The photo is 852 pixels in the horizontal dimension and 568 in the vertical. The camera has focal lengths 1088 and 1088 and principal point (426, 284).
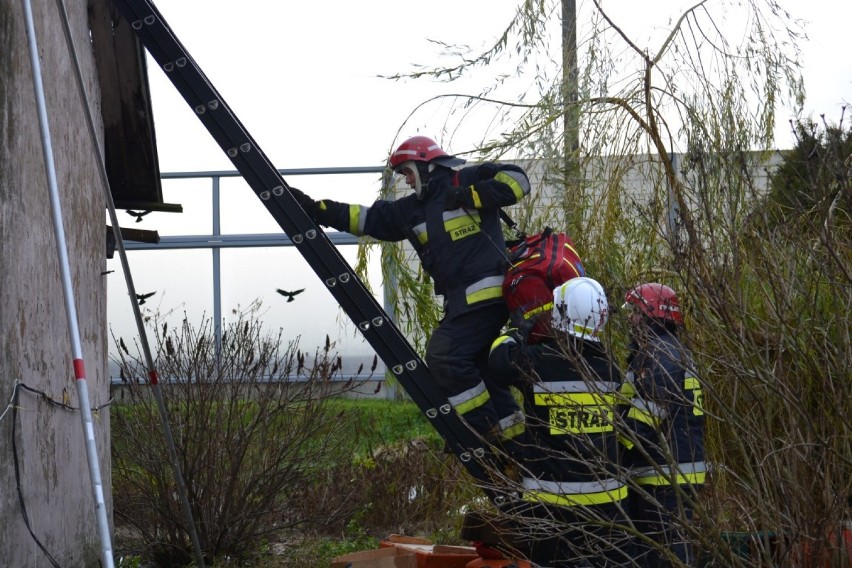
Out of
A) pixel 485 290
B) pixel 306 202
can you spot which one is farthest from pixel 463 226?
pixel 306 202

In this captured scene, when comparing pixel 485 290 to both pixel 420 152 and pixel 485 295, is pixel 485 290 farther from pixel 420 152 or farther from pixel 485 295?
pixel 420 152

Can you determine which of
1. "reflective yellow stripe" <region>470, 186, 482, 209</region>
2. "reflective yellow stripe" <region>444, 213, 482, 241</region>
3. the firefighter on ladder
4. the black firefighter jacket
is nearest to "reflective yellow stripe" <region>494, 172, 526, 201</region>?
the black firefighter jacket

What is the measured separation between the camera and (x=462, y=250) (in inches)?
225

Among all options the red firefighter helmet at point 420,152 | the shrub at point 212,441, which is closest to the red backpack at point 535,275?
the red firefighter helmet at point 420,152

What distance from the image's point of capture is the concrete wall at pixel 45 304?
3986 mm

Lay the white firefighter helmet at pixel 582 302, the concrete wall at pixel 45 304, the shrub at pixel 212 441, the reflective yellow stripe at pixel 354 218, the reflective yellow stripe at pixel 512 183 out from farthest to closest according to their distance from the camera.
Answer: the reflective yellow stripe at pixel 354 218
the shrub at pixel 212 441
the reflective yellow stripe at pixel 512 183
the white firefighter helmet at pixel 582 302
the concrete wall at pixel 45 304

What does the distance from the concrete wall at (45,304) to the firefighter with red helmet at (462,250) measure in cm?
120

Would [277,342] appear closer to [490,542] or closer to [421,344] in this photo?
[490,542]

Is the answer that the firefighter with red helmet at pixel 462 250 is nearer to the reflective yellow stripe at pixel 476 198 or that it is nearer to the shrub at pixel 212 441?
the reflective yellow stripe at pixel 476 198

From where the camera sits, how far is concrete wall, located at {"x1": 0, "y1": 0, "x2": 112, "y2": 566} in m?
3.99

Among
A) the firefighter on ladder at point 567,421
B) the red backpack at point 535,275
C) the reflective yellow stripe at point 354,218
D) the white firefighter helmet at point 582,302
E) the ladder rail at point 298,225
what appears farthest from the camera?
the reflective yellow stripe at point 354,218

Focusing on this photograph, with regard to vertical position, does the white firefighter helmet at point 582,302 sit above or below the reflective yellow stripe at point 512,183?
below

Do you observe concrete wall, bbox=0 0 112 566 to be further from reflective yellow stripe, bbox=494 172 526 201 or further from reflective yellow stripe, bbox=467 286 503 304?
reflective yellow stripe, bbox=494 172 526 201

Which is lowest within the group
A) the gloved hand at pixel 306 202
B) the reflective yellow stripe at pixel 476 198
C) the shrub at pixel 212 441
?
the shrub at pixel 212 441
